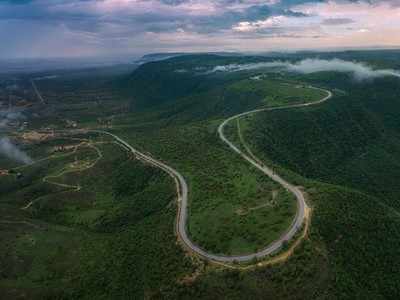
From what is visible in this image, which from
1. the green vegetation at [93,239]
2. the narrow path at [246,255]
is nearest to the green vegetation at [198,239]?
the green vegetation at [93,239]

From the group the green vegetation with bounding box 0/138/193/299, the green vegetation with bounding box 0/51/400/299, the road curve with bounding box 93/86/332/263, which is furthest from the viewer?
the green vegetation with bounding box 0/138/193/299

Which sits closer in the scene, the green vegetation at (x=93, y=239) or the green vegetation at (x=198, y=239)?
the green vegetation at (x=198, y=239)

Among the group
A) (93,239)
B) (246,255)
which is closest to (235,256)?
(246,255)

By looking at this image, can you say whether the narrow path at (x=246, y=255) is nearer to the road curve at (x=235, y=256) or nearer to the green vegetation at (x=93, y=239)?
the road curve at (x=235, y=256)

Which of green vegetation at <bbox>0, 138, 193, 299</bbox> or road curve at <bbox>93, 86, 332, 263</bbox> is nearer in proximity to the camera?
road curve at <bbox>93, 86, 332, 263</bbox>

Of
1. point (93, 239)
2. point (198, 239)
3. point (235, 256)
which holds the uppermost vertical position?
point (235, 256)

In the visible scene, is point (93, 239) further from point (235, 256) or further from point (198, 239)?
point (235, 256)

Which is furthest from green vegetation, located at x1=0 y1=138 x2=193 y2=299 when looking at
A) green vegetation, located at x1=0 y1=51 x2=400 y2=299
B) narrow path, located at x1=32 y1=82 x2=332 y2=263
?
narrow path, located at x1=32 y1=82 x2=332 y2=263

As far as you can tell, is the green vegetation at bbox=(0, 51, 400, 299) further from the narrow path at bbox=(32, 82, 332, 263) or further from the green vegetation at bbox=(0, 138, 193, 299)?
the narrow path at bbox=(32, 82, 332, 263)

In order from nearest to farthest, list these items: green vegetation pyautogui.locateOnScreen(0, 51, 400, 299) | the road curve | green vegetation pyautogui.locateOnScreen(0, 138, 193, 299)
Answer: green vegetation pyautogui.locateOnScreen(0, 51, 400, 299) → the road curve → green vegetation pyautogui.locateOnScreen(0, 138, 193, 299)

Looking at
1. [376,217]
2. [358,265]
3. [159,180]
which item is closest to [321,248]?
[358,265]

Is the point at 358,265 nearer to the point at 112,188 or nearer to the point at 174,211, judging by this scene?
the point at 174,211
